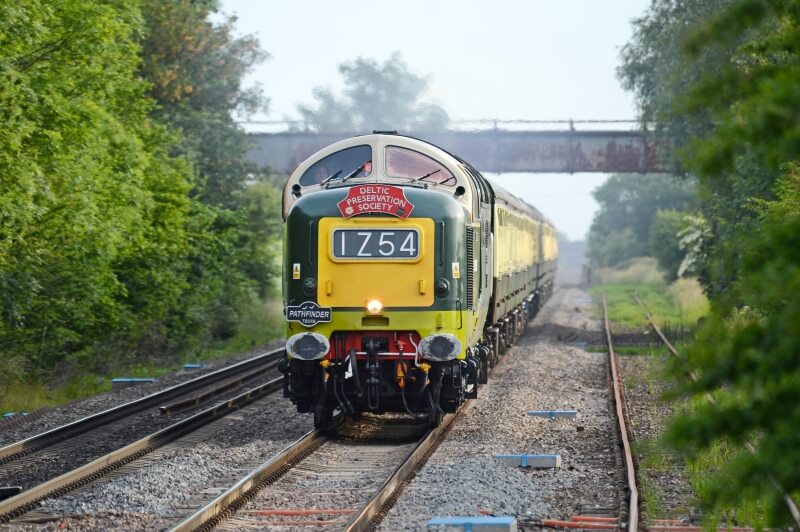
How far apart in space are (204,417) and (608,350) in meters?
13.2

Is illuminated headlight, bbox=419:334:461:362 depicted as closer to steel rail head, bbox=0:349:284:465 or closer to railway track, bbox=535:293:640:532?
railway track, bbox=535:293:640:532

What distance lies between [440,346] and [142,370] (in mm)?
13584

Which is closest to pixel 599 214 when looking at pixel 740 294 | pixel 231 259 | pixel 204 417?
pixel 231 259

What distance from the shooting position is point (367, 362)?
1319cm

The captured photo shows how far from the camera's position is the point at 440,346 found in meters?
13.0

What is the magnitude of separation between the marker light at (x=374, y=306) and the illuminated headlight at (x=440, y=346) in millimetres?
636

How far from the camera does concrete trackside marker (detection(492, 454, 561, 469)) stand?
11734 millimetres

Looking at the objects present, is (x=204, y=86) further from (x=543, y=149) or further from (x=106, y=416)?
(x=106, y=416)

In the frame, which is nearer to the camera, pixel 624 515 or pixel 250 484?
pixel 624 515

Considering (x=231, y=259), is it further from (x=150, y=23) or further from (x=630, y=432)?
(x=630, y=432)

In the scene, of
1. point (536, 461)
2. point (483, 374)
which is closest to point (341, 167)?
point (483, 374)

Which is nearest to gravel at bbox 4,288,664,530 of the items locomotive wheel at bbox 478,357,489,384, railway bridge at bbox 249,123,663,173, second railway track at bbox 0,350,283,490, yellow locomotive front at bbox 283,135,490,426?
locomotive wheel at bbox 478,357,489,384

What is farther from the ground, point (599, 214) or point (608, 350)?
point (599, 214)

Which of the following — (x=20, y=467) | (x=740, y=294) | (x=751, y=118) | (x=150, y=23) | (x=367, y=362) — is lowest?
(x=20, y=467)
